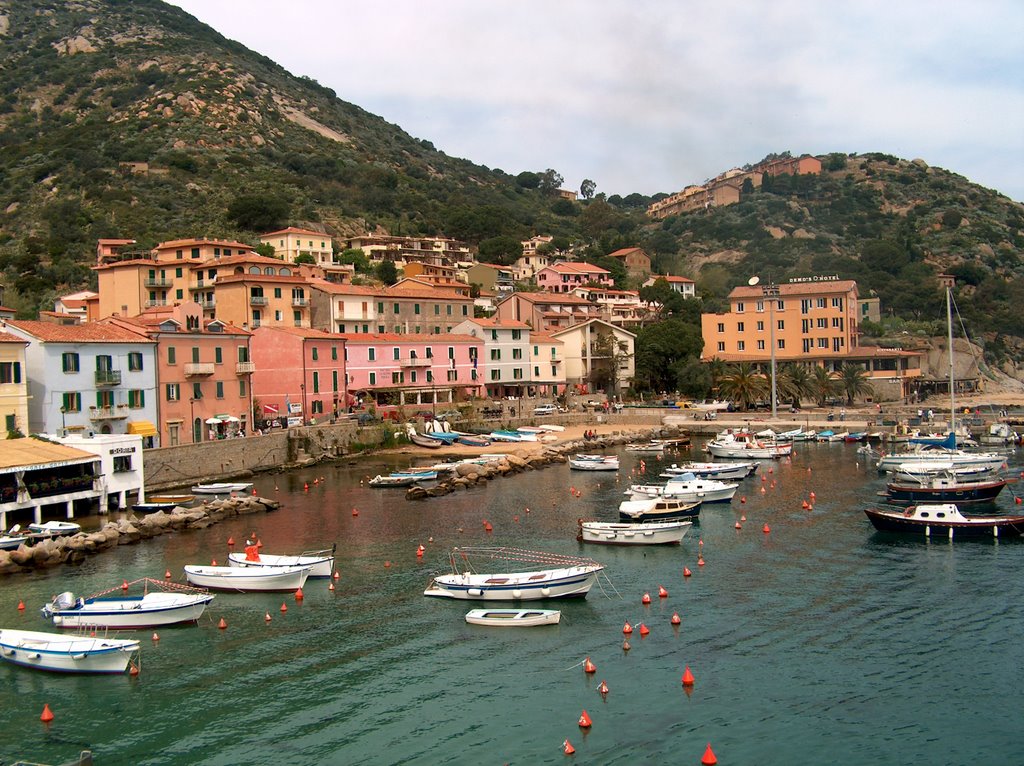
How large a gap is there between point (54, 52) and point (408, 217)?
300 ft

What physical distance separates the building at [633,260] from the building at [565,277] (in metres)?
21.4

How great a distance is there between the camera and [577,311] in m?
113

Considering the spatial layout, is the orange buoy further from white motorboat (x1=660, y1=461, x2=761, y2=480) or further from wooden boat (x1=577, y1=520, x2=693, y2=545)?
white motorboat (x1=660, y1=461, x2=761, y2=480)

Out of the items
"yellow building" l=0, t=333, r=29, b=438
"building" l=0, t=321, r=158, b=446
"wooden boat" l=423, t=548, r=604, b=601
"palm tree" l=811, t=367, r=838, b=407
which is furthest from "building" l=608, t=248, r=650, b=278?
"wooden boat" l=423, t=548, r=604, b=601

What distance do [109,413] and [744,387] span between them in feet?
192

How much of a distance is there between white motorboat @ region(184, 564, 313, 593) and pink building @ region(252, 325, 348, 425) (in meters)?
35.5

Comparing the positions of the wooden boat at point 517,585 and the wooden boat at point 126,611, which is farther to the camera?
the wooden boat at point 517,585

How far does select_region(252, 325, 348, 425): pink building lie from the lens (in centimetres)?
7081

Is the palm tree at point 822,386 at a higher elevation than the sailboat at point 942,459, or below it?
higher

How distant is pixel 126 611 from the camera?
2980 cm

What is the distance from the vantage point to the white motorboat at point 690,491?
5006 centimetres

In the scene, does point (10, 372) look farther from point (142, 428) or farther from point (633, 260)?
point (633, 260)

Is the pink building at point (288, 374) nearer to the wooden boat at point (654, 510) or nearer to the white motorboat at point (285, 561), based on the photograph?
the wooden boat at point (654, 510)

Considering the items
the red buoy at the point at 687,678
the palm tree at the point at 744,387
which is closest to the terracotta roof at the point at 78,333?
the red buoy at the point at 687,678
